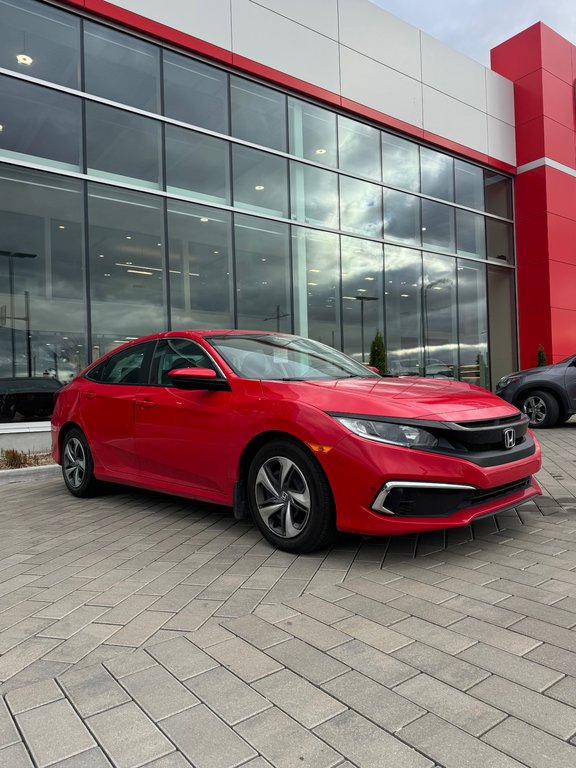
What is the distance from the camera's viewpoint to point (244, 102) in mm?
12031

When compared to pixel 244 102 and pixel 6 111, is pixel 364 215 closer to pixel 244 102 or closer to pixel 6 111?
pixel 244 102

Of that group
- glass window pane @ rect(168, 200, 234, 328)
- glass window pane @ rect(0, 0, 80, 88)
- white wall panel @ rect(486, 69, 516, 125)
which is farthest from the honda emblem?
white wall panel @ rect(486, 69, 516, 125)

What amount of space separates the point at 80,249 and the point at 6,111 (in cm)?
243

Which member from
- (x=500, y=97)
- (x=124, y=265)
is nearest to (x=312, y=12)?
(x=124, y=265)

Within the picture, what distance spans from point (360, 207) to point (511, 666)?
43.8 ft

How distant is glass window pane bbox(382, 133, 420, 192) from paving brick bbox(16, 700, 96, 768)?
1465 cm

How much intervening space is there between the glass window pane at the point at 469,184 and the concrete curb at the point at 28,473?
1380cm

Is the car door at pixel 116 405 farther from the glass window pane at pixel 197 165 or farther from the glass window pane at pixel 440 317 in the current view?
the glass window pane at pixel 440 317

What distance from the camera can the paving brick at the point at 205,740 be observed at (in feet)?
5.38

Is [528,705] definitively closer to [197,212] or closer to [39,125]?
[39,125]

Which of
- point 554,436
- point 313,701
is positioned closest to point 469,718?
point 313,701

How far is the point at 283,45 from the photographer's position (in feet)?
40.0

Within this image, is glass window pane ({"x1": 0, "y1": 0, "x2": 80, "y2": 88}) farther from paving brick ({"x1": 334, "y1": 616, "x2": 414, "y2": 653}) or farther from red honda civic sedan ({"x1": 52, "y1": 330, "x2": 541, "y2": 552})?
paving brick ({"x1": 334, "y1": 616, "x2": 414, "y2": 653})

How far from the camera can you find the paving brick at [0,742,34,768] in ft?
5.40
